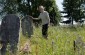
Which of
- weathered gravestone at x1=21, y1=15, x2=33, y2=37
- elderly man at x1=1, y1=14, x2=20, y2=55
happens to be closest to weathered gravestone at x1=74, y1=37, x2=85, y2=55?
elderly man at x1=1, y1=14, x2=20, y2=55

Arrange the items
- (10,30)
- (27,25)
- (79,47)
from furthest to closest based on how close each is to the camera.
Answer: (27,25), (10,30), (79,47)

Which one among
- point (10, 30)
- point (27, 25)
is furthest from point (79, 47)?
point (27, 25)

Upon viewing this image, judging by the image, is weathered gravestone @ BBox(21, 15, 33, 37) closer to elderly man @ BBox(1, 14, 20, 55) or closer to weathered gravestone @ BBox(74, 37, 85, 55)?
elderly man @ BBox(1, 14, 20, 55)

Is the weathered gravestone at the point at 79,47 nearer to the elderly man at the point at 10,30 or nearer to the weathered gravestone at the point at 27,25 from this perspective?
the elderly man at the point at 10,30

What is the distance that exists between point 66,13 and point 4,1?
1943 centimetres

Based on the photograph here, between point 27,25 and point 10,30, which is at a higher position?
point 10,30

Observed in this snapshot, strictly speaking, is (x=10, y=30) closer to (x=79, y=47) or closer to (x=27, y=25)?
(x=79, y=47)

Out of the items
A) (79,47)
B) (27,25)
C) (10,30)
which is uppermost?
(79,47)

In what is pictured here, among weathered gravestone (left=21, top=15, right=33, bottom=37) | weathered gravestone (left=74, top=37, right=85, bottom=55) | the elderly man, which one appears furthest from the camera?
weathered gravestone (left=21, top=15, right=33, bottom=37)

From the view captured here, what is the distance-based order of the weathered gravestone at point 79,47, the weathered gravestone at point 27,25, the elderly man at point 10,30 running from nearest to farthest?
1. the weathered gravestone at point 79,47
2. the elderly man at point 10,30
3. the weathered gravestone at point 27,25

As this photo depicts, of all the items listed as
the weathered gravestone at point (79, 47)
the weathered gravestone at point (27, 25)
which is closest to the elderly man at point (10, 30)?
the weathered gravestone at point (79, 47)

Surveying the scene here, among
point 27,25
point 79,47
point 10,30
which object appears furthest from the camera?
point 27,25

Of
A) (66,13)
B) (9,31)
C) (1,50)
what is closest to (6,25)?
(9,31)

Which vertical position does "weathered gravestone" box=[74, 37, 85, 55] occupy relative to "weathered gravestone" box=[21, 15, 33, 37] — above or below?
above
